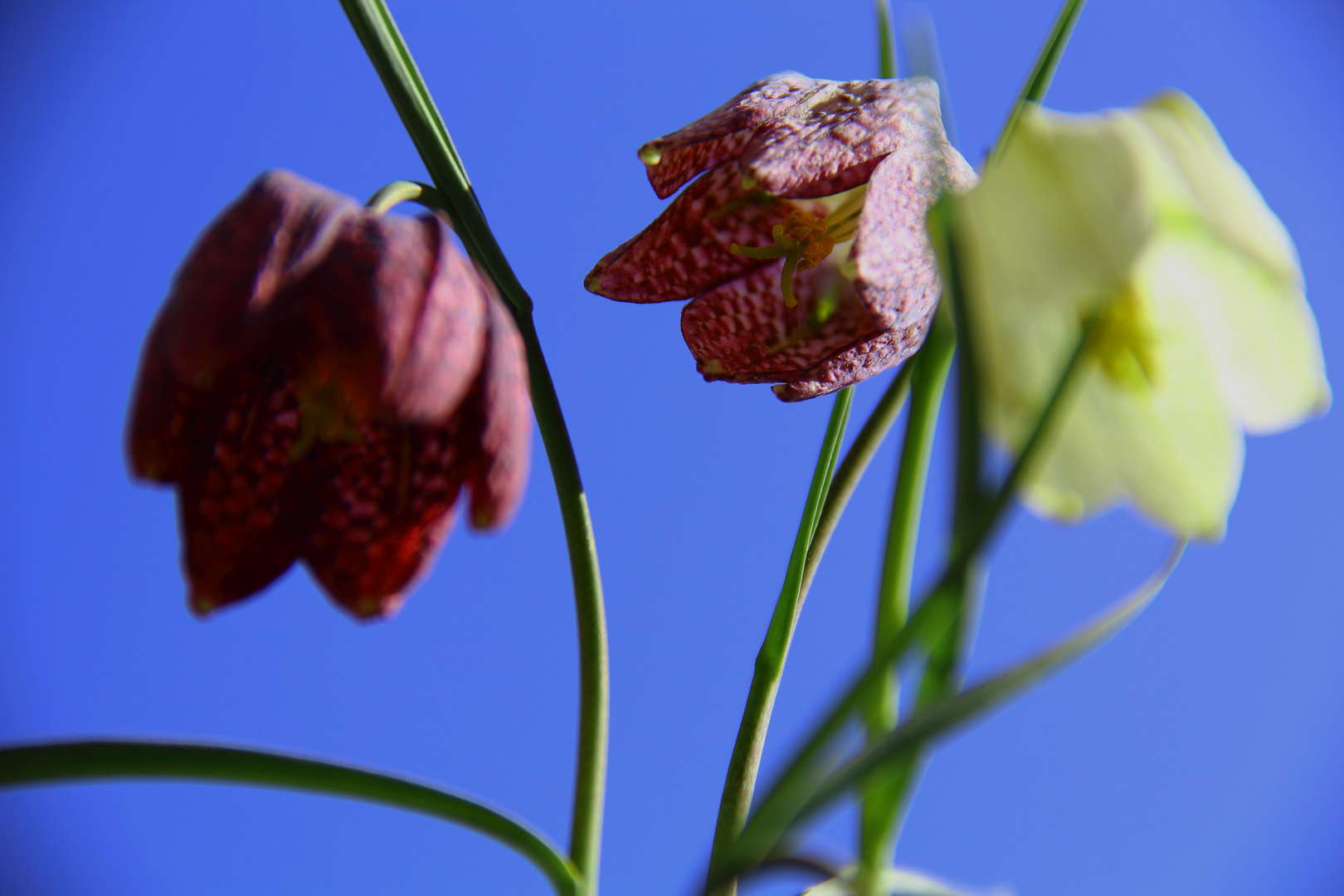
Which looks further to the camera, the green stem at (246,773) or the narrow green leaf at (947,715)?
the green stem at (246,773)

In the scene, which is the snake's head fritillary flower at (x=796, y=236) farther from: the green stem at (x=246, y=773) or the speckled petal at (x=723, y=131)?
the green stem at (x=246, y=773)

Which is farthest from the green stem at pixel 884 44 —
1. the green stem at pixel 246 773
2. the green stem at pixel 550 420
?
the green stem at pixel 246 773

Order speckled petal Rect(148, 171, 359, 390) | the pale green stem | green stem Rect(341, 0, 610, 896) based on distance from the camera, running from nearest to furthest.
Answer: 1. the pale green stem
2. speckled petal Rect(148, 171, 359, 390)
3. green stem Rect(341, 0, 610, 896)

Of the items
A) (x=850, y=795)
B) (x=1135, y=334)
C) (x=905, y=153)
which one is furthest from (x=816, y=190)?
(x=850, y=795)

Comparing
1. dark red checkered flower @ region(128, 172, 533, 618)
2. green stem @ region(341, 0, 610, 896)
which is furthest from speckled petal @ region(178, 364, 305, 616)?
green stem @ region(341, 0, 610, 896)

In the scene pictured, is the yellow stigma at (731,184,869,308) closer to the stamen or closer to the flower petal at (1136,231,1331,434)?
the stamen

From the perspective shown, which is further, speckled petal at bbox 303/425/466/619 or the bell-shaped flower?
speckled petal at bbox 303/425/466/619
